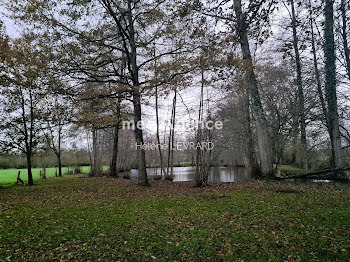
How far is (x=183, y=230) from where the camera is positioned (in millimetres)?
4691

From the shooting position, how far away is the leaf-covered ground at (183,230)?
3.63 m

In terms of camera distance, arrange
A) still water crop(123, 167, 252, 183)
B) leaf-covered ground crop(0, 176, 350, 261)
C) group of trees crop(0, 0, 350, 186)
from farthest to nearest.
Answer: still water crop(123, 167, 252, 183), group of trees crop(0, 0, 350, 186), leaf-covered ground crop(0, 176, 350, 261)

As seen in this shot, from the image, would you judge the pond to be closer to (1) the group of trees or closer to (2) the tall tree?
(1) the group of trees

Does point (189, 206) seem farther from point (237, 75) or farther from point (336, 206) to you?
point (237, 75)

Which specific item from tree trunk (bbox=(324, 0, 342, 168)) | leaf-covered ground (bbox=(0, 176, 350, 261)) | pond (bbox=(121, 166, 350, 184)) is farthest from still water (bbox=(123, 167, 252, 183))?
leaf-covered ground (bbox=(0, 176, 350, 261))

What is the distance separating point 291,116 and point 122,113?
10105 mm

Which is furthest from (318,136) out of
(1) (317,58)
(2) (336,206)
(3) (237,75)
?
(2) (336,206)

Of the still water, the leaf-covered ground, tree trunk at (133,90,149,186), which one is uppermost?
tree trunk at (133,90,149,186)

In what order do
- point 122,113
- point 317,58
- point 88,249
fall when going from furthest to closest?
point 122,113 < point 317,58 < point 88,249

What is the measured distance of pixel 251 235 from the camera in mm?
4254

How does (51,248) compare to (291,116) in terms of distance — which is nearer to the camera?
(51,248)

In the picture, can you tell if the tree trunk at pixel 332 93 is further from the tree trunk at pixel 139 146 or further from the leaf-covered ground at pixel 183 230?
the tree trunk at pixel 139 146

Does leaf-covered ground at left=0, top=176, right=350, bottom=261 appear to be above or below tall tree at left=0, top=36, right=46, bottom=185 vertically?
below

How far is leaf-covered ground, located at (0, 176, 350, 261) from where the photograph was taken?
3633 millimetres
